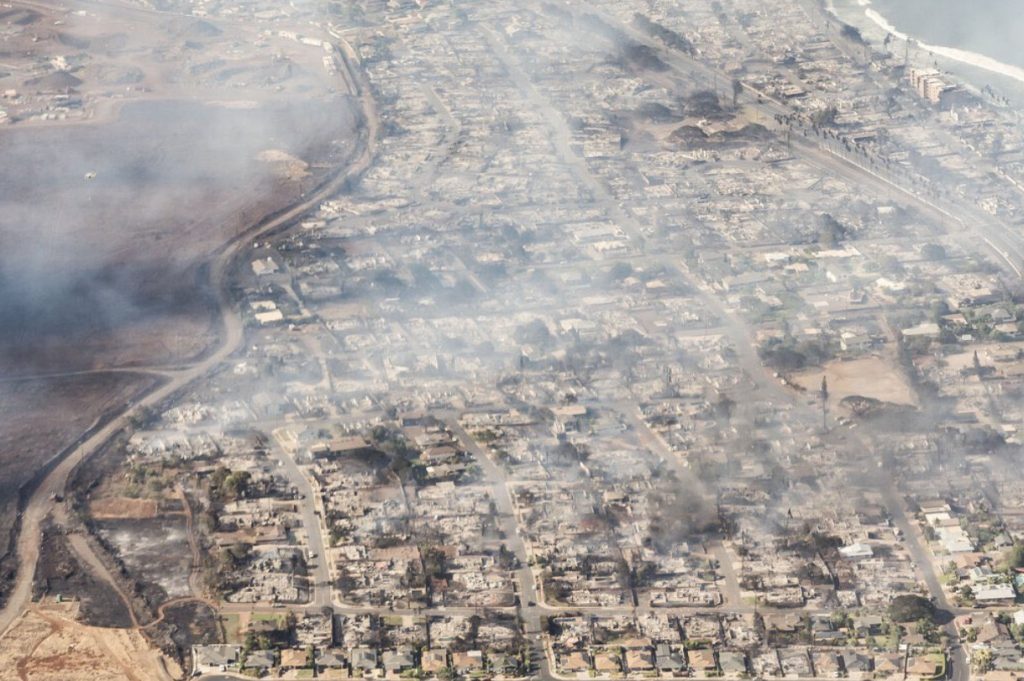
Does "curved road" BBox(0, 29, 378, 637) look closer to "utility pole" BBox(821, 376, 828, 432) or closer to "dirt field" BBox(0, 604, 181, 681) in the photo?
"dirt field" BBox(0, 604, 181, 681)

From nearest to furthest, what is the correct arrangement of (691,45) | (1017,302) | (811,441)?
(811,441)
(1017,302)
(691,45)

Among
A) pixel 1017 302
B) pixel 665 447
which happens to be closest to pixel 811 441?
pixel 665 447

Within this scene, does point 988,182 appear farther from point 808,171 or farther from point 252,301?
point 252,301

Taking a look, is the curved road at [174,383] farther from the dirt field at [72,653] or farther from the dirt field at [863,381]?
the dirt field at [863,381]

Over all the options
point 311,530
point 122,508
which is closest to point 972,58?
point 311,530

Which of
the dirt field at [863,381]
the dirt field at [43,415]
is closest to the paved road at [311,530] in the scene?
the dirt field at [43,415]
